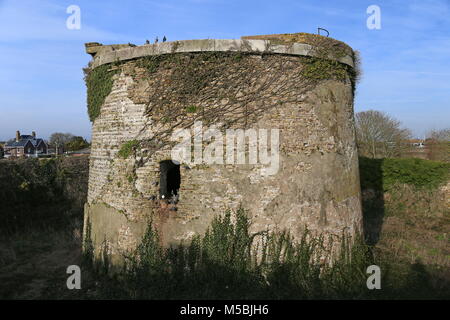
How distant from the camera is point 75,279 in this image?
794 centimetres

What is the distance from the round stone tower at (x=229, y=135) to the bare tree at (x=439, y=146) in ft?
70.6

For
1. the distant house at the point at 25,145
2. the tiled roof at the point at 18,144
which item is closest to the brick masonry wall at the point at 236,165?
the distant house at the point at 25,145

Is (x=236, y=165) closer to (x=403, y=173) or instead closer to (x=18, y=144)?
(x=403, y=173)

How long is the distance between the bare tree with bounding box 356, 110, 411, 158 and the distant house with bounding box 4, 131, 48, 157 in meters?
43.7

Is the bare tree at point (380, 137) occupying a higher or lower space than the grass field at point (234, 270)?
higher

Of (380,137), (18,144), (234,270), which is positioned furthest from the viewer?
(18,144)

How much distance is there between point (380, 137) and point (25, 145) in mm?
49378

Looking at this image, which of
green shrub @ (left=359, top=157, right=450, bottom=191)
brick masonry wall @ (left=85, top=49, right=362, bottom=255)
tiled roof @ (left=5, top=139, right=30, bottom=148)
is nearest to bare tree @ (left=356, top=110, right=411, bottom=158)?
green shrub @ (left=359, top=157, right=450, bottom=191)

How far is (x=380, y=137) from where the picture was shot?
2486cm

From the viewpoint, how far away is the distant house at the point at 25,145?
47.1 metres

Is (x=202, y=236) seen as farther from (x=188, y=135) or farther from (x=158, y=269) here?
(x=188, y=135)

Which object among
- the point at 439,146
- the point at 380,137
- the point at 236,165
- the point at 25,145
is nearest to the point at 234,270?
the point at 236,165

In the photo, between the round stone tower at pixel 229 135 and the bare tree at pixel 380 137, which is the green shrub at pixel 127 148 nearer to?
the round stone tower at pixel 229 135
